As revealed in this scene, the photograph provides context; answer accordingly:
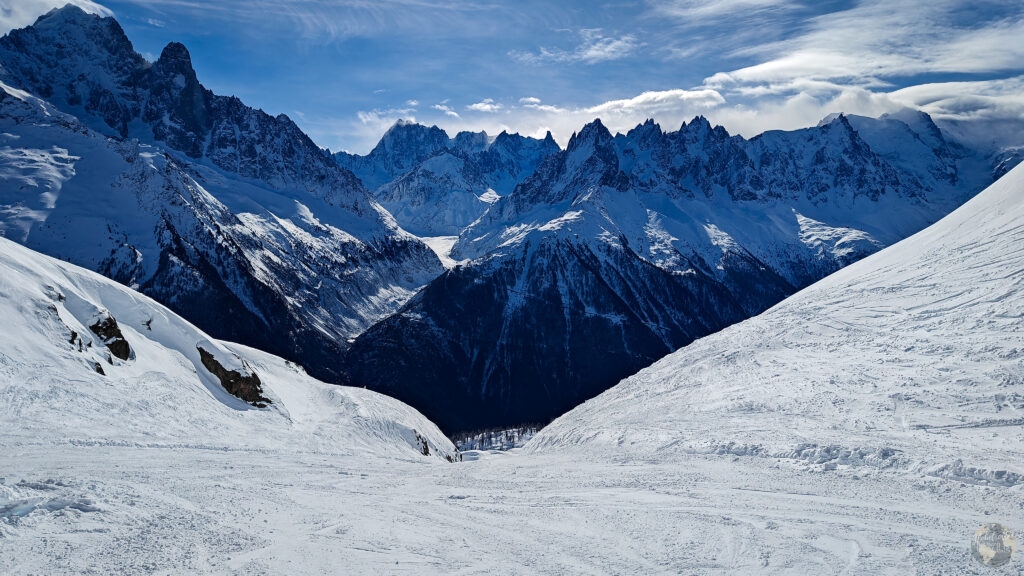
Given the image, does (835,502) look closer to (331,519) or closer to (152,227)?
(331,519)

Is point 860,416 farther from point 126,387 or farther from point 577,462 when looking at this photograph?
point 126,387

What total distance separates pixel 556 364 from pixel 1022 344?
167m

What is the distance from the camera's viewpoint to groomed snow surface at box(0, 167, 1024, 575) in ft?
56.1

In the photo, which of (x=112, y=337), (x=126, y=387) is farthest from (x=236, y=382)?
(x=126, y=387)

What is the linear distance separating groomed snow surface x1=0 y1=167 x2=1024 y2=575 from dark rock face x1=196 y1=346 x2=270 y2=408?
29.5 inches

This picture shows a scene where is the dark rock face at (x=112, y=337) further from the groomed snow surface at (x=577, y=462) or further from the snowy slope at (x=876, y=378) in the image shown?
the snowy slope at (x=876, y=378)

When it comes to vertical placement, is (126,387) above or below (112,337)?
below

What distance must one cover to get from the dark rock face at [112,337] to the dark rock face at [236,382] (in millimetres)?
6503

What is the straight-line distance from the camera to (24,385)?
28.2 m

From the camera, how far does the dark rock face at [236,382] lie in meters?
43.5

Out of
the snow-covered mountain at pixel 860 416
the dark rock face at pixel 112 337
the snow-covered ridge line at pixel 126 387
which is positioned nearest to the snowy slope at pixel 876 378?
the snow-covered mountain at pixel 860 416

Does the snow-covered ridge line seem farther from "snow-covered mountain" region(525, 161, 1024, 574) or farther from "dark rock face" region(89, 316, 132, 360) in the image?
"snow-covered mountain" region(525, 161, 1024, 574)

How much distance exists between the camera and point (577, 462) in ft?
107

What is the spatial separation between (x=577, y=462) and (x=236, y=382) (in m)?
A: 27.5
